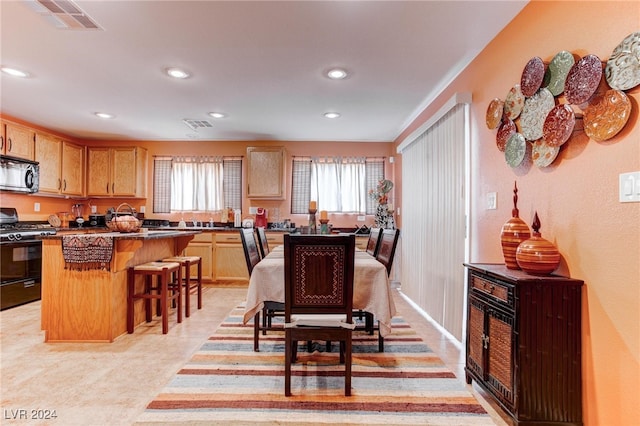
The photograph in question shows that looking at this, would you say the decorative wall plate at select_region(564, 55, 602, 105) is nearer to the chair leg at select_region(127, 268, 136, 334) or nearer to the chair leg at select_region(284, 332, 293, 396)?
the chair leg at select_region(284, 332, 293, 396)

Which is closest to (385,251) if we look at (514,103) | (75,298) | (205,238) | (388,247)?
(388,247)

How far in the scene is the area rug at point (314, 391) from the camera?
67.0 inches

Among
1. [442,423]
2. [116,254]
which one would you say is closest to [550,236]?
[442,423]

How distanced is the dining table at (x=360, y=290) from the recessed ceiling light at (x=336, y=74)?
1800 mm

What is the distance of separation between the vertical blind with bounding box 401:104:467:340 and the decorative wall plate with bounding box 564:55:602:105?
1.15m

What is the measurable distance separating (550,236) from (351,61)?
200 centimetres

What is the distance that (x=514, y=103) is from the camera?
205 cm

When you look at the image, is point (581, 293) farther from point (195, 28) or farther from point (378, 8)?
point (195, 28)

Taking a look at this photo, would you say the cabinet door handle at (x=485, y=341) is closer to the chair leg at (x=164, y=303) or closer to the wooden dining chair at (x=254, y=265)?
the wooden dining chair at (x=254, y=265)

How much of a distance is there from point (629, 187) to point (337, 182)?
4.44m

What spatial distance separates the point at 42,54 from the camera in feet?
8.66

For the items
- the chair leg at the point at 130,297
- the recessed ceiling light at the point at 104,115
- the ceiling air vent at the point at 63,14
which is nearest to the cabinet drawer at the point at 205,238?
the recessed ceiling light at the point at 104,115

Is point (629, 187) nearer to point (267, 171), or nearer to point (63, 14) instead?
point (63, 14)

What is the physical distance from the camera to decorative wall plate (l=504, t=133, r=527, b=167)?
1.96m
